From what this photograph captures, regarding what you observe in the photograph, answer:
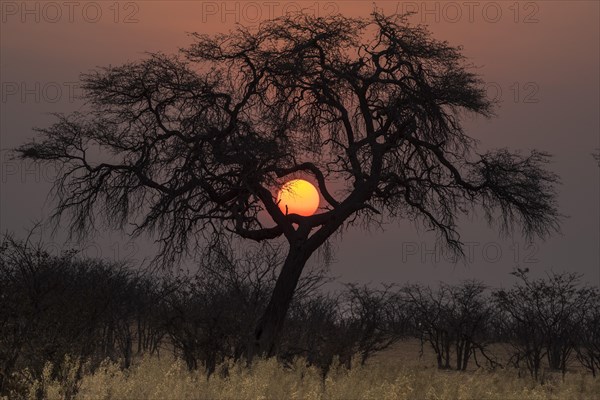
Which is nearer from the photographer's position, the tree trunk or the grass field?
the grass field

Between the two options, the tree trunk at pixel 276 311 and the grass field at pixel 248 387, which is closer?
the grass field at pixel 248 387

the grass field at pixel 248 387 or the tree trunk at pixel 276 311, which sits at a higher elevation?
the tree trunk at pixel 276 311

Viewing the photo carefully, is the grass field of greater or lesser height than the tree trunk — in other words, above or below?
below

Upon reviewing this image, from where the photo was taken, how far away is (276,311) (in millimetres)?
20625

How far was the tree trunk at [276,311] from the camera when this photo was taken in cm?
2031

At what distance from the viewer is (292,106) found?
22594mm

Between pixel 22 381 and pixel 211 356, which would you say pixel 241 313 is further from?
pixel 22 381

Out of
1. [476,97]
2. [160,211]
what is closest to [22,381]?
[160,211]

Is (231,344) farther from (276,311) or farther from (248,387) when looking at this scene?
(248,387)

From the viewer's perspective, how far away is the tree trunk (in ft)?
66.6

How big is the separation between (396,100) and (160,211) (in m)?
6.30

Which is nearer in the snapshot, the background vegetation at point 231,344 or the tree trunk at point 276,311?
the background vegetation at point 231,344

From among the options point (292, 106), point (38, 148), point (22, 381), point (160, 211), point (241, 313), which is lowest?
point (22, 381)

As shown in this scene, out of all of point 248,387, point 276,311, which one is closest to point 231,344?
point 276,311
